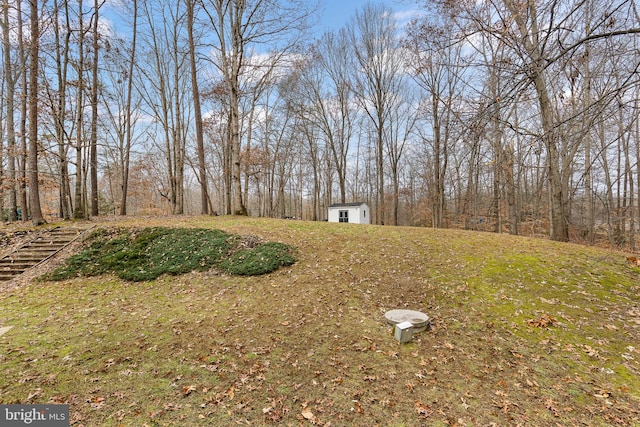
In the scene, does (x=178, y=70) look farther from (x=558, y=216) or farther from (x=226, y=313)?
(x=558, y=216)

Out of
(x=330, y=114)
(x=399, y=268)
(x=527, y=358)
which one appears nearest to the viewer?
(x=527, y=358)

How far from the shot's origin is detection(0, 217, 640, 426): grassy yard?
2.78 metres

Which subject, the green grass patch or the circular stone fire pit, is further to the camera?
the green grass patch

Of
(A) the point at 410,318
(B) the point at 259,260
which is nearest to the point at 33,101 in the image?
(B) the point at 259,260

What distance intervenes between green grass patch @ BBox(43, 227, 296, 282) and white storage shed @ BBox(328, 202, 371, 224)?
11818 mm

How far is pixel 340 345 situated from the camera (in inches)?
155

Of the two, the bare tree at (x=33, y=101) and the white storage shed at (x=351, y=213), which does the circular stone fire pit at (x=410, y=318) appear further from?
the white storage shed at (x=351, y=213)

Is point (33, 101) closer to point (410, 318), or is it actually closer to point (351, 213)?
point (410, 318)

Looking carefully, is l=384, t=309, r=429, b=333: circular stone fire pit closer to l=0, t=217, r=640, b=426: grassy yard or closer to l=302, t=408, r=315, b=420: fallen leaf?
l=0, t=217, r=640, b=426: grassy yard

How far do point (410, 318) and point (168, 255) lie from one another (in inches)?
261

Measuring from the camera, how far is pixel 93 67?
37.2 feet

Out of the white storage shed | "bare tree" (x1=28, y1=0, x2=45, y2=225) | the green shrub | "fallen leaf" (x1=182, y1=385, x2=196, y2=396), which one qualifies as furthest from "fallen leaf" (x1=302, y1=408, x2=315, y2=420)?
the white storage shed

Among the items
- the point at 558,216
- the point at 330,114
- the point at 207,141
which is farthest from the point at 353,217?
the point at 207,141

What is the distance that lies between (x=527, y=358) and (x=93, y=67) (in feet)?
54.7
